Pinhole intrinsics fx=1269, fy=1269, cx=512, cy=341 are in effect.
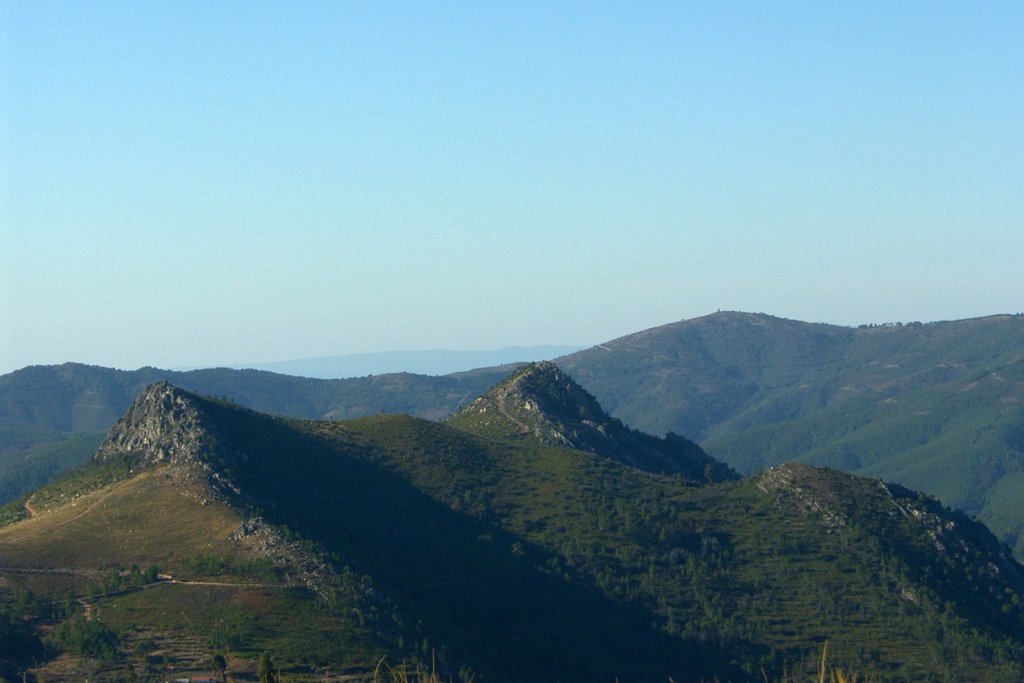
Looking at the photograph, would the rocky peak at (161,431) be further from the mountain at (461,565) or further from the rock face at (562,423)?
the rock face at (562,423)

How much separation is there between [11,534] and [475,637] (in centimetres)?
4350

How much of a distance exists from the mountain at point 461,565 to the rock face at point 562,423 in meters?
7.20

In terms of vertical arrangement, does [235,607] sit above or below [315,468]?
below

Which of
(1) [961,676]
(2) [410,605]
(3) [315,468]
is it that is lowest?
(1) [961,676]

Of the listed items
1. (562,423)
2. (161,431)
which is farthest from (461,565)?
(562,423)

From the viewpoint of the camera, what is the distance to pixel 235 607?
97.2m

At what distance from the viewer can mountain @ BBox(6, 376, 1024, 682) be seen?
9600 centimetres

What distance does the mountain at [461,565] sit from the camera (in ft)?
315

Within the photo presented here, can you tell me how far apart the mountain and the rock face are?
7.20 meters

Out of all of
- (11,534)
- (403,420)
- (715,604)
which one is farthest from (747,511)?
(11,534)

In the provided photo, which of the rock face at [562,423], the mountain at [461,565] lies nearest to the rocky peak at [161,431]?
the mountain at [461,565]

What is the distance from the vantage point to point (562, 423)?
163 meters

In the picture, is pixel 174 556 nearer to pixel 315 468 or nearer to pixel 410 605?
pixel 410 605

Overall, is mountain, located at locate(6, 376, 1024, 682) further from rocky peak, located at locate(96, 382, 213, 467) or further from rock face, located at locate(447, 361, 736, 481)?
rock face, located at locate(447, 361, 736, 481)
